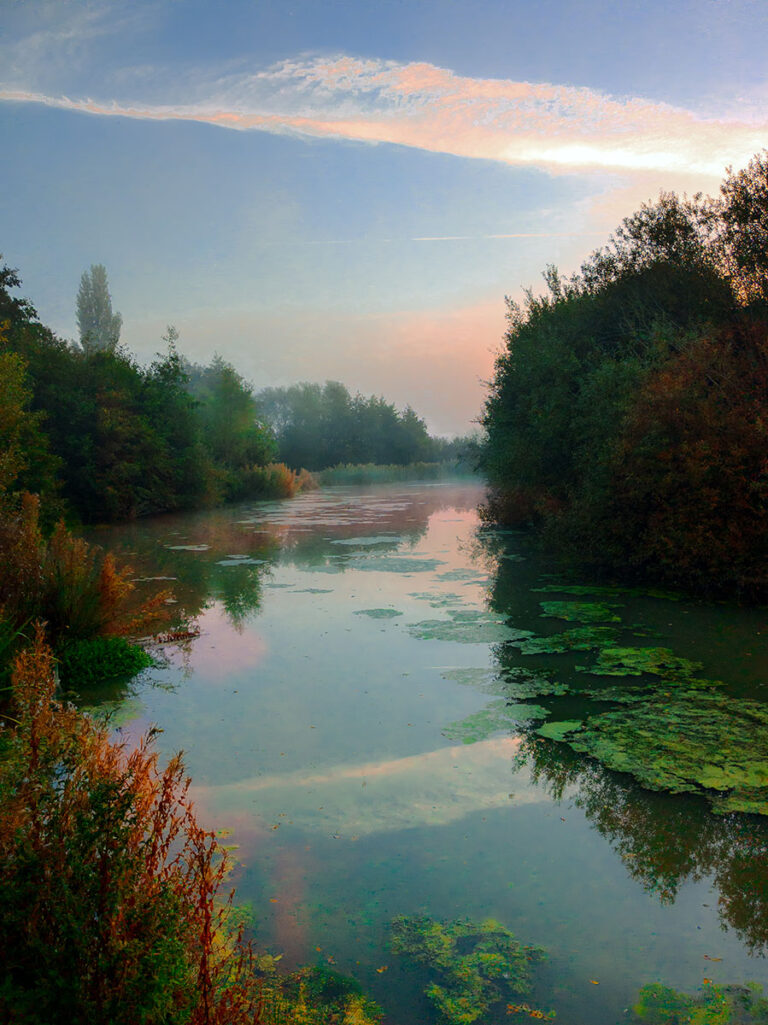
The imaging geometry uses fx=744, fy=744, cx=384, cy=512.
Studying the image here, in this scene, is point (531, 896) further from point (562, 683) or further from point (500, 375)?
point (500, 375)

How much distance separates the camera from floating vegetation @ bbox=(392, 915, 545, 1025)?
2.88 metres

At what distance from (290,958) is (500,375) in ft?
77.6

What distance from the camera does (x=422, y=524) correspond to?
A: 24.0 meters

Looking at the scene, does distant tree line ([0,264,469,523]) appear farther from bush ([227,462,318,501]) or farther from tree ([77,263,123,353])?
tree ([77,263,123,353])

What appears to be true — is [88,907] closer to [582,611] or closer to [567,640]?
[567,640]

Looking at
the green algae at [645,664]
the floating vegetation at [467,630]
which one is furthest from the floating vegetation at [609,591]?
the green algae at [645,664]

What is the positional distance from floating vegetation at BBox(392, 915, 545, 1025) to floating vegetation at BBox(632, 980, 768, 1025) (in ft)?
1.47

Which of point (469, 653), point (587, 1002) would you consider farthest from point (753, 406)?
point (587, 1002)

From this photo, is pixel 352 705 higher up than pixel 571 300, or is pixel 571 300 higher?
pixel 571 300

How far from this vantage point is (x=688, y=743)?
5367 mm

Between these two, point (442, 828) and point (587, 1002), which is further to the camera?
point (442, 828)

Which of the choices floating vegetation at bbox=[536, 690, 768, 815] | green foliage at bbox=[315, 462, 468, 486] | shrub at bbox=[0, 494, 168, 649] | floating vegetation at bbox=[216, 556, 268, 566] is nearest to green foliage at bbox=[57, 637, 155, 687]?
shrub at bbox=[0, 494, 168, 649]

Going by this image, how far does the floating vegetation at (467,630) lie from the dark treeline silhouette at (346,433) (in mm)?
68570

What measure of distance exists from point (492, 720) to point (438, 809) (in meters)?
1.57
